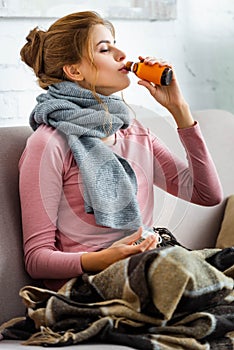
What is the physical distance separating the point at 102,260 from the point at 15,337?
0.81 ft

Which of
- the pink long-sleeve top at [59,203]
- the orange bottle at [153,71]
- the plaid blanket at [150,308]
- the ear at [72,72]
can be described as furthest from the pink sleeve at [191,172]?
the plaid blanket at [150,308]

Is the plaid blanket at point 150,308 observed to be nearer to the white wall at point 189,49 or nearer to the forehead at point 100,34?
the forehead at point 100,34

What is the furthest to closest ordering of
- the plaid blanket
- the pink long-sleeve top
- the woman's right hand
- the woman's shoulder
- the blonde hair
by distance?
1. the woman's shoulder
2. the blonde hair
3. the pink long-sleeve top
4. the woman's right hand
5. the plaid blanket

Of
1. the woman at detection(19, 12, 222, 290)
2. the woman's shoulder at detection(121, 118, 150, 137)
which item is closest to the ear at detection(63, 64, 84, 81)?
the woman at detection(19, 12, 222, 290)

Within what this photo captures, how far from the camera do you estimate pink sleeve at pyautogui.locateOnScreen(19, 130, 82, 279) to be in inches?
72.6

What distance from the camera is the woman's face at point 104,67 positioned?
1.98 m

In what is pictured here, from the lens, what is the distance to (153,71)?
6.48ft

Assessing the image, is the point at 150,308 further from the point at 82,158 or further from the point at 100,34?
the point at 100,34

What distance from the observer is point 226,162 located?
2.43 m

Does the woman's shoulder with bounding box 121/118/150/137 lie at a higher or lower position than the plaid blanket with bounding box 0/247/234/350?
higher

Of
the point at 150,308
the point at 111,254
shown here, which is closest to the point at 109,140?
the point at 111,254

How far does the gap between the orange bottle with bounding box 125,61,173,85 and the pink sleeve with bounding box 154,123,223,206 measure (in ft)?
0.48

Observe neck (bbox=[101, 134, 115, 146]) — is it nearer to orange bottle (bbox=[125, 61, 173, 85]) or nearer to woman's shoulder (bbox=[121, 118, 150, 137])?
woman's shoulder (bbox=[121, 118, 150, 137])

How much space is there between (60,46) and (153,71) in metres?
0.24
